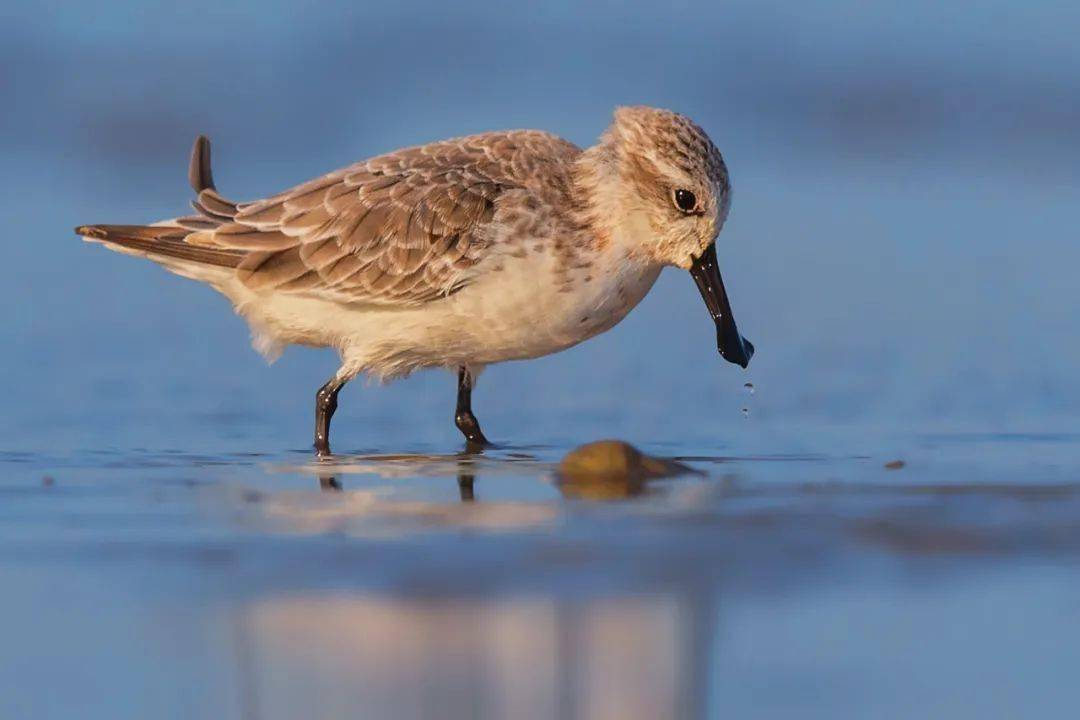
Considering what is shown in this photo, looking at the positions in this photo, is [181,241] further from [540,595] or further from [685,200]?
[540,595]

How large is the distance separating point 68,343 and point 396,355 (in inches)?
92.2

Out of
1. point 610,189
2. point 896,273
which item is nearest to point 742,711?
point 610,189

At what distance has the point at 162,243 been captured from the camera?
341 inches

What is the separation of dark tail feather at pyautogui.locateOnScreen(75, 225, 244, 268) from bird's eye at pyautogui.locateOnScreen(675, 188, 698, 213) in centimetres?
208

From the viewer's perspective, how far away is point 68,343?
972 cm

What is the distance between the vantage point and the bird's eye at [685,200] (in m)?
7.80

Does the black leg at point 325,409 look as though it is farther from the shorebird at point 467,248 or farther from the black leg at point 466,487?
the black leg at point 466,487

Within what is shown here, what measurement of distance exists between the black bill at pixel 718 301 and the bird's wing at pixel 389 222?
72 cm

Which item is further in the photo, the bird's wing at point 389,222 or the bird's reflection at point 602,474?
the bird's wing at point 389,222

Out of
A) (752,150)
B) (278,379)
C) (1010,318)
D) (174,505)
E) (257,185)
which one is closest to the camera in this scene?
(174,505)

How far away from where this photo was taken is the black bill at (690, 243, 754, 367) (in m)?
8.00

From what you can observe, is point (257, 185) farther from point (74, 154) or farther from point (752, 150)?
point (752, 150)

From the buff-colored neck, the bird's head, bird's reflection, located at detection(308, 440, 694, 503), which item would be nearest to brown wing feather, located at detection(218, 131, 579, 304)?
the buff-colored neck

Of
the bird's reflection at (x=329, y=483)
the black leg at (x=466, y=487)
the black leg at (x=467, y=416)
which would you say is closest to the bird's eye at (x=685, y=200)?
the black leg at (x=467, y=416)
